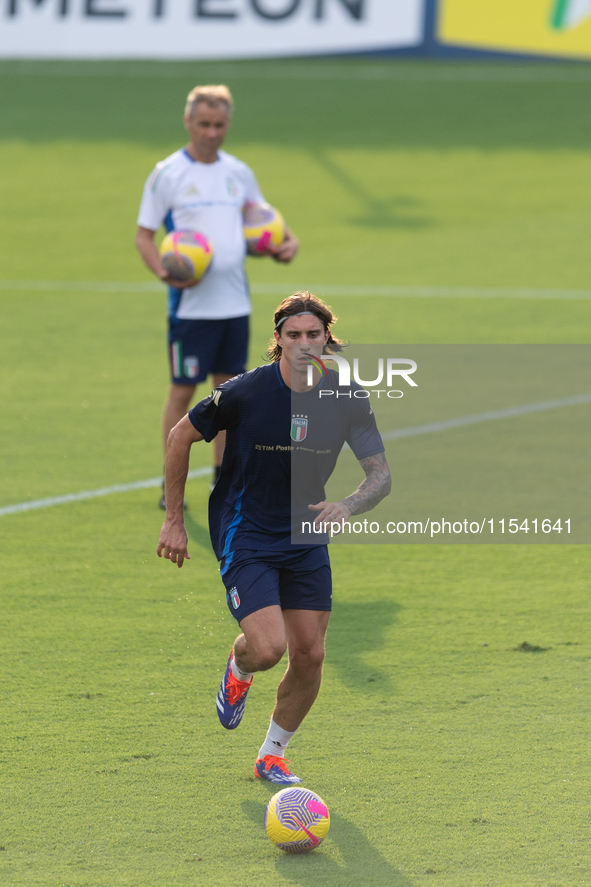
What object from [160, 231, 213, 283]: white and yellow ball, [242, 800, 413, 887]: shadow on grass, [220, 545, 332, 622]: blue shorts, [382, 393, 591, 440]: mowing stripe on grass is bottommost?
[382, 393, 591, 440]: mowing stripe on grass

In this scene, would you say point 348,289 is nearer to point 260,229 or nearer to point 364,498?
point 260,229

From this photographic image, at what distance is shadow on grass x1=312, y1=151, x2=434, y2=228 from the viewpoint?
19.6 meters

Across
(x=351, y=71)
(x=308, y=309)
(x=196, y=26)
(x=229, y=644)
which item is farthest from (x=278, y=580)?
(x=351, y=71)

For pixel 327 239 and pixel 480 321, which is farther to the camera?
pixel 327 239

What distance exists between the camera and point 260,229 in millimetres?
9344

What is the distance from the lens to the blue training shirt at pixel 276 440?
5.48 meters

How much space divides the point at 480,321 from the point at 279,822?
1046 cm

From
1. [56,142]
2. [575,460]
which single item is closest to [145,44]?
[56,142]

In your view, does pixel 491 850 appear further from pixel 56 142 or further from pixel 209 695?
pixel 56 142

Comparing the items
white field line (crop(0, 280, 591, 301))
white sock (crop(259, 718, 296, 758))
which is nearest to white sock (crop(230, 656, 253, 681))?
white sock (crop(259, 718, 296, 758))

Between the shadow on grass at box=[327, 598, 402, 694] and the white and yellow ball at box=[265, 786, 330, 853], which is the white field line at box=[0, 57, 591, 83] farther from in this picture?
the white and yellow ball at box=[265, 786, 330, 853]

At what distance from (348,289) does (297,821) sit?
11781 mm

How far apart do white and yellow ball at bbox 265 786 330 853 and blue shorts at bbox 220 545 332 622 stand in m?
0.79

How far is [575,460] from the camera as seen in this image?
10.4m
